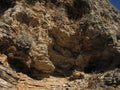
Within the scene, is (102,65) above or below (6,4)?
below

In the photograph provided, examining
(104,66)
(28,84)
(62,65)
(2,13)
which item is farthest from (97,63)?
(2,13)

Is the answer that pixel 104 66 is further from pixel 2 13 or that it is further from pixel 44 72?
pixel 2 13

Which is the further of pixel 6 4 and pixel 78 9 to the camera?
pixel 78 9

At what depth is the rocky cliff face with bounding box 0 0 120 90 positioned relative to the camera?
16438mm

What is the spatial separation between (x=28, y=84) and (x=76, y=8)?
5.76 metres

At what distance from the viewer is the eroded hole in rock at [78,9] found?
19297 millimetres

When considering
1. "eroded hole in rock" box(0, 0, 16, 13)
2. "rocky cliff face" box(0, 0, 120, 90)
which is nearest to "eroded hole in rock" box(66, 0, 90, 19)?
"rocky cliff face" box(0, 0, 120, 90)

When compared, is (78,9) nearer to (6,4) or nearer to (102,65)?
(102,65)

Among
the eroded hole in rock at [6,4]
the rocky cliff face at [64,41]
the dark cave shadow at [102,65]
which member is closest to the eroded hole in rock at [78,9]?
the rocky cliff face at [64,41]

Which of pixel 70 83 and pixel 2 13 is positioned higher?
pixel 2 13

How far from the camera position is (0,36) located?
51.1 feet

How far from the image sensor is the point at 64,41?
18.6 m

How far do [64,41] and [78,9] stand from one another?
86.1 inches

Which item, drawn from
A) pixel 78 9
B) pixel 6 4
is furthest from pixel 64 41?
pixel 6 4
